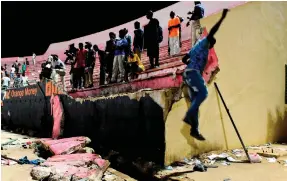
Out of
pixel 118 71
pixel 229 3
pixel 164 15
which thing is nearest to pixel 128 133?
pixel 118 71

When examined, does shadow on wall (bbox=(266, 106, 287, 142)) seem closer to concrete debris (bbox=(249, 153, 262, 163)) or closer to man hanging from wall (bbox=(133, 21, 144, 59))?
concrete debris (bbox=(249, 153, 262, 163))

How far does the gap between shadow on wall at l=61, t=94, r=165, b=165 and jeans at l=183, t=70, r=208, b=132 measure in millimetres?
656

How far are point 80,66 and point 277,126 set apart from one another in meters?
5.65

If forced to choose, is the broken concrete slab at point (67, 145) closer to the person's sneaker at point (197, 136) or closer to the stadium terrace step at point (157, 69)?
the stadium terrace step at point (157, 69)

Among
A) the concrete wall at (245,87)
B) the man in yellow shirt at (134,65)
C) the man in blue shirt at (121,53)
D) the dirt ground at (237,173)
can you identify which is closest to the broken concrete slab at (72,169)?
the dirt ground at (237,173)

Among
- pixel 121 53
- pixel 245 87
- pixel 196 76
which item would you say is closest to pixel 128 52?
pixel 121 53

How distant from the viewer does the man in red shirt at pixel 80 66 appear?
9195mm

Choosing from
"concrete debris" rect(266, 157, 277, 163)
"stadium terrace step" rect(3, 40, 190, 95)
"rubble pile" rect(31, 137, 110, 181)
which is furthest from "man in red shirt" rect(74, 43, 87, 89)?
"concrete debris" rect(266, 157, 277, 163)

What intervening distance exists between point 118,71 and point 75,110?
1.69 metres

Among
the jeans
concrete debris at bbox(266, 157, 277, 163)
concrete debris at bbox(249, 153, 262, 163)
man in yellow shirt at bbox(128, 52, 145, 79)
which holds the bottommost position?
concrete debris at bbox(266, 157, 277, 163)

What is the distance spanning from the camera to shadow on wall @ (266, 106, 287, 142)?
743cm

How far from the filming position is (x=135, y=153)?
6152 mm

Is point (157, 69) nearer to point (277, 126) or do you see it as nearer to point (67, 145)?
point (67, 145)

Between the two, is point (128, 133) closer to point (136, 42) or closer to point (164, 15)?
point (136, 42)
